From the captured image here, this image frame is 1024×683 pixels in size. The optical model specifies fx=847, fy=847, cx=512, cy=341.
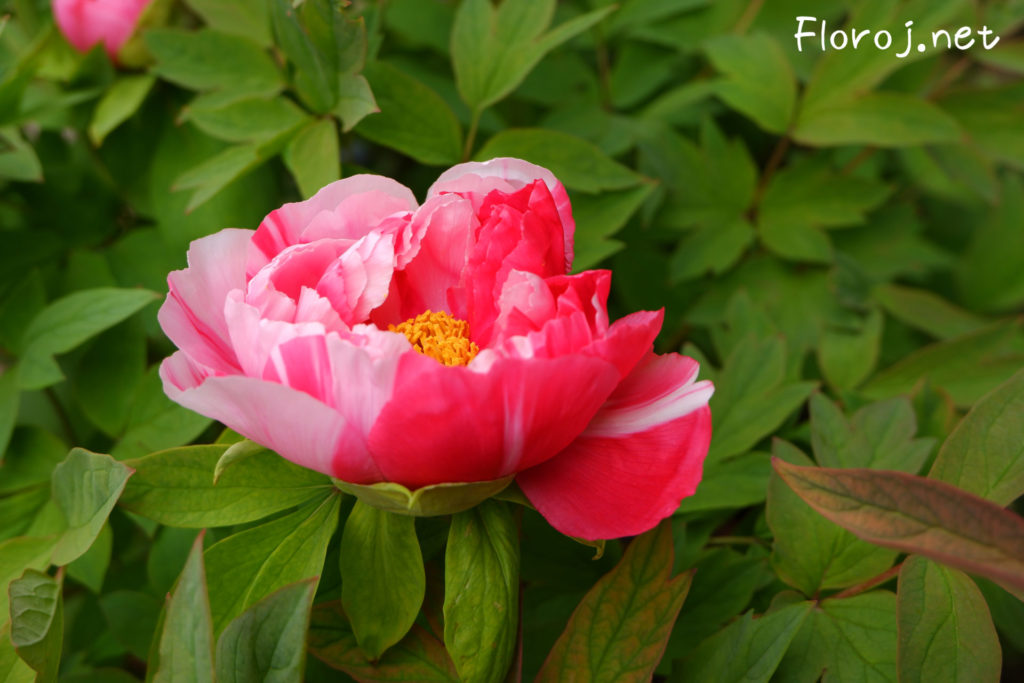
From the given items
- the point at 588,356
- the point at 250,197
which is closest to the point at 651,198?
the point at 250,197

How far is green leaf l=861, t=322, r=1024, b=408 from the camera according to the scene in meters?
0.74

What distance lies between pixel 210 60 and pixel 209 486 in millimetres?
371

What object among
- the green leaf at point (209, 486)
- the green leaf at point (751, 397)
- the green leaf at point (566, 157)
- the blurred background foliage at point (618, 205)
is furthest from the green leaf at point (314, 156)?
the green leaf at point (751, 397)

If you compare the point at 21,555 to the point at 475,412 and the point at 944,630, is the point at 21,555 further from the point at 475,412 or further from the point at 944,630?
the point at 944,630

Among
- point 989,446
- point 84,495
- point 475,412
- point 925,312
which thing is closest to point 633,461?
point 475,412

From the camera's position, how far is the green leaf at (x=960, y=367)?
29.0 inches

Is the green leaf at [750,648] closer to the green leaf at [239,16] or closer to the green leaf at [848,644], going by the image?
the green leaf at [848,644]

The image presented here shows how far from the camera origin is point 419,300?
1.51 feet

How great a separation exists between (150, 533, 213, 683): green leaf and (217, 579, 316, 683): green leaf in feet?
0.04

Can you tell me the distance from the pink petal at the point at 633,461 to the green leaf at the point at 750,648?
0.11m

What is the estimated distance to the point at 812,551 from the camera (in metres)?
0.49

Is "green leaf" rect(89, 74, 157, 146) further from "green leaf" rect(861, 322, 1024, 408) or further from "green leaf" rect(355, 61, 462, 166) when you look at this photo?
"green leaf" rect(861, 322, 1024, 408)

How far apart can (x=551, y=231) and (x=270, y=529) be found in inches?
8.4

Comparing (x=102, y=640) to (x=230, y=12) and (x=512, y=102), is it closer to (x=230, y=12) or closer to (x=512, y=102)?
(x=230, y=12)
